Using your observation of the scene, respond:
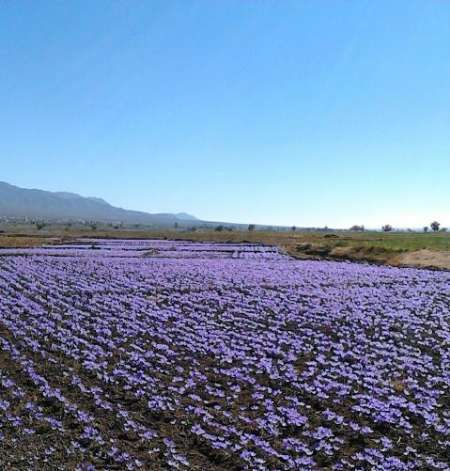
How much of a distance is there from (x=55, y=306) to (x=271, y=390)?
33.3 feet

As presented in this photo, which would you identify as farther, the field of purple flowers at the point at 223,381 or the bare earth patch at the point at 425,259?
the bare earth patch at the point at 425,259

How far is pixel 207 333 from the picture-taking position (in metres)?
12.8

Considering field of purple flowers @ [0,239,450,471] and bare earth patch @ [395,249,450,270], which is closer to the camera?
field of purple flowers @ [0,239,450,471]

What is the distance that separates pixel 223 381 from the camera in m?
9.28

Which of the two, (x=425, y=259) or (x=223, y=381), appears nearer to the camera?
(x=223, y=381)

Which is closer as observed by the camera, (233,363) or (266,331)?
(233,363)

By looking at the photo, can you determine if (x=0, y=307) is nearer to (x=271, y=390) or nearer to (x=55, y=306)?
(x=55, y=306)

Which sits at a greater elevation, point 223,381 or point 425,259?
point 425,259

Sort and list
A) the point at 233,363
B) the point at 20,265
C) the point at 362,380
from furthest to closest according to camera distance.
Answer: the point at 20,265 < the point at 233,363 < the point at 362,380

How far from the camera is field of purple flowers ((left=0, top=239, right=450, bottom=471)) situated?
6637 mm

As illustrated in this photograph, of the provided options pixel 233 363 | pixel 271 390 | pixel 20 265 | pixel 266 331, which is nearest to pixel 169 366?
pixel 233 363

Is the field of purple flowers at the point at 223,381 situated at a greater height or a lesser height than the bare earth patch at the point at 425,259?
lesser

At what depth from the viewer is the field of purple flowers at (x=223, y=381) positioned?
664 cm

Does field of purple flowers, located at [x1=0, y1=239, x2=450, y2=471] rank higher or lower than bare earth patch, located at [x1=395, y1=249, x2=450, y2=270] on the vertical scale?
lower
